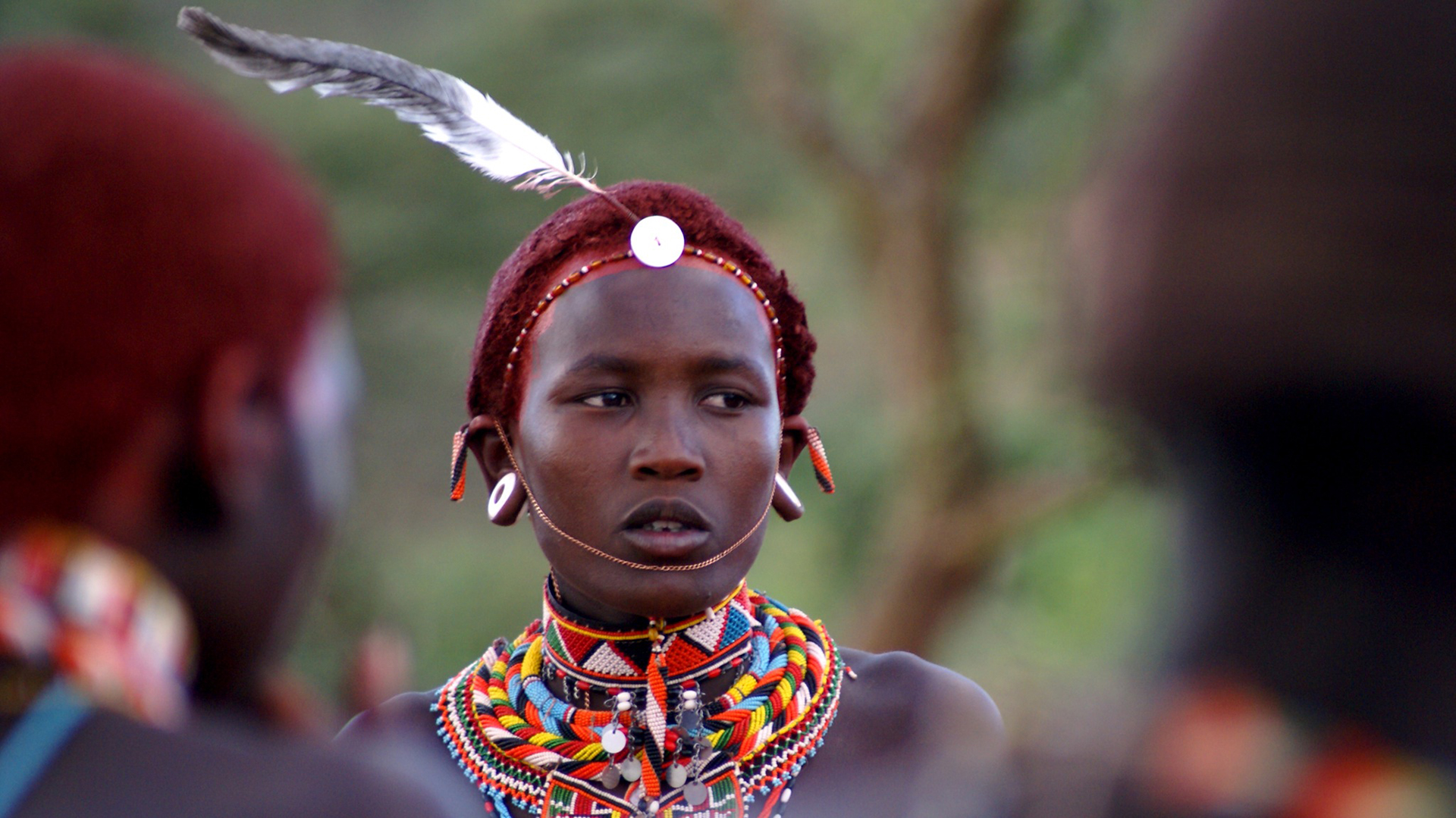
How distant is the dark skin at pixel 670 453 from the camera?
2.69 m

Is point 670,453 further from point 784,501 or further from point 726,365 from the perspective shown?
point 784,501

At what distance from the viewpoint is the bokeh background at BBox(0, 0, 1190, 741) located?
7.97 metres

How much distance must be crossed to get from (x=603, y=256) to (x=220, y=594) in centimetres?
133

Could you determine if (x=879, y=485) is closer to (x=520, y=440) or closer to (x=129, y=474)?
(x=520, y=440)

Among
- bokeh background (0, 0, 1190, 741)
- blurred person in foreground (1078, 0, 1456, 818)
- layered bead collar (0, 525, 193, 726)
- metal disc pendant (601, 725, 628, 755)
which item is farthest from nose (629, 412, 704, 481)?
bokeh background (0, 0, 1190, 741)

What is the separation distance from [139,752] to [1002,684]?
312 inches

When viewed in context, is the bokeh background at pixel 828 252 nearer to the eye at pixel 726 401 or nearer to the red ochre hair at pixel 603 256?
the red ochre hair at pixel 603 256

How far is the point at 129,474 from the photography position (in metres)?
1.57

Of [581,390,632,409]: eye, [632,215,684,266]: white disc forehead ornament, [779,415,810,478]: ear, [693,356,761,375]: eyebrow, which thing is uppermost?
[632,215,684,266]: white disc forehead ornament

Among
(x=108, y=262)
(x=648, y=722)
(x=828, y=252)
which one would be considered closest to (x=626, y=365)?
(x=648, y=722)

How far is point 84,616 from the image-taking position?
1526 mm

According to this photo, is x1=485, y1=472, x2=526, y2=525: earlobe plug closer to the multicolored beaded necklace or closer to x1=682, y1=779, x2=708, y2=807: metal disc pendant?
the multicolored beaded necklace

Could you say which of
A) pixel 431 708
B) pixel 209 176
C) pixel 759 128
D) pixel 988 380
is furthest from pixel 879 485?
pixel 209 176

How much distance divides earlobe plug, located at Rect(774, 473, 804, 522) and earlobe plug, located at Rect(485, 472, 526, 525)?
1.54 feet
